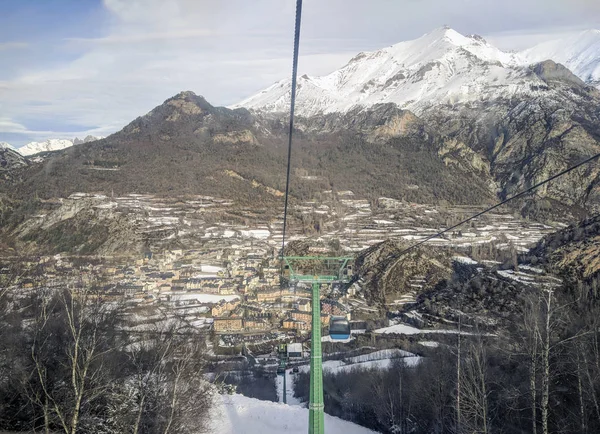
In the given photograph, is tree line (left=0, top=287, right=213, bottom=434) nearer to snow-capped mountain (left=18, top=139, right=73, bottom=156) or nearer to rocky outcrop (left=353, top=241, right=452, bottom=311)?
rocky outcrop (left=353, top=241, right=452, bottom=311)

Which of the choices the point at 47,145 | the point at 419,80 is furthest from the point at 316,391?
the point at 47,145

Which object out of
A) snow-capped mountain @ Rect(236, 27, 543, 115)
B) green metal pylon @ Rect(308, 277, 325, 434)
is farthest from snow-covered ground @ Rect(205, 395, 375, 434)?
snow-capped mountain @ Rect(236, 27, 543, 115)

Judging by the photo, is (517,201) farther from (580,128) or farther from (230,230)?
(230,230)

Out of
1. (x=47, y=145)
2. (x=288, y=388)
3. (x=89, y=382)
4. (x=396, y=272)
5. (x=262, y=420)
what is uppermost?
(x=47, y=145)

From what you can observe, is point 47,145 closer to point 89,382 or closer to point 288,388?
point 288,388

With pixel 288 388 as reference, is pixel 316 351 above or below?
above

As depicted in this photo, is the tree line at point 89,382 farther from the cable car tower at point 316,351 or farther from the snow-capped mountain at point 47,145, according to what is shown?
the snow-capped mountain at point 47,145
